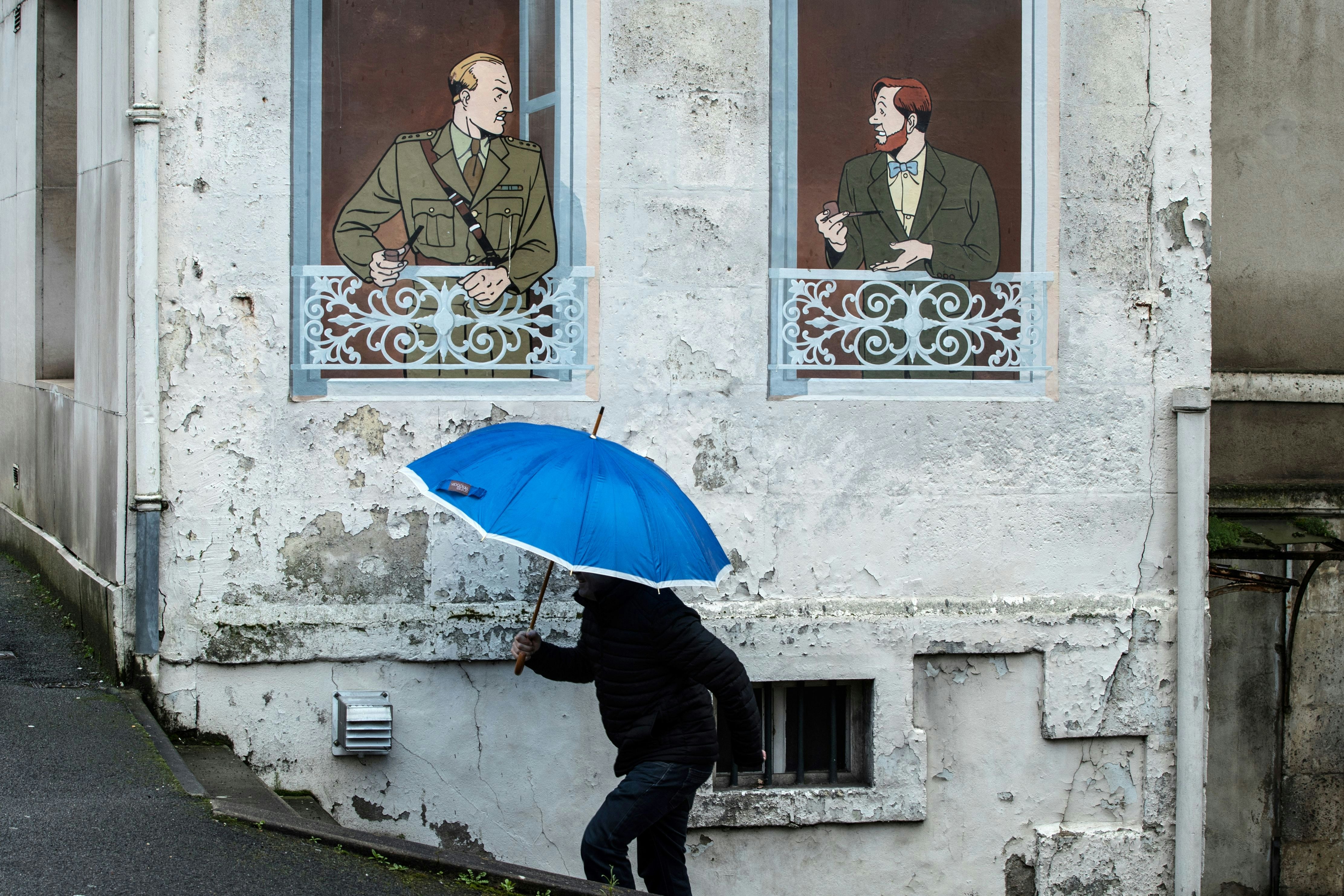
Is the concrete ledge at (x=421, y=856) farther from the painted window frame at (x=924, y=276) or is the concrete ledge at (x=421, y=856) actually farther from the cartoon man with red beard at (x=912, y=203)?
the cartoon man with red beard at (x=912, y=203)

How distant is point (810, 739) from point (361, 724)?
83.9 inches

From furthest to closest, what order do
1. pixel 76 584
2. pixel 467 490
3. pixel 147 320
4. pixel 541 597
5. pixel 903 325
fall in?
pixel 76 584 → pixel 903 325 → pixel 147 320 → pixel 541 597 → pixel 467 490

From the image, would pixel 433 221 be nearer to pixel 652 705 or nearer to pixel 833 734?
pixel 652 705

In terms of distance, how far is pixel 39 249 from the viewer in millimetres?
7594

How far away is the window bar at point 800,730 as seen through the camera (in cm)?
647

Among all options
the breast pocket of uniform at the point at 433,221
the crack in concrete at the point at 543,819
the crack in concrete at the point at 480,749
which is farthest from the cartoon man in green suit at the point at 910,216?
the crack in concrete at the point at 543,819

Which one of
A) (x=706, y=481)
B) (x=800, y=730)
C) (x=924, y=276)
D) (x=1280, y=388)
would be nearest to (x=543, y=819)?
(x=800, y=730)

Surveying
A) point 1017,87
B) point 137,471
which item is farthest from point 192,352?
point 1017,87

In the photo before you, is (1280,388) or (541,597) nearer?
(541,597)

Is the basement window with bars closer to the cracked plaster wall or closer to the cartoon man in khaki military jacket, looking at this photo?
the cracked plaster wall

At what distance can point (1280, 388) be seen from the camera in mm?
8188

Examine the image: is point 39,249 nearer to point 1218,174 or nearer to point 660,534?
point 660,534

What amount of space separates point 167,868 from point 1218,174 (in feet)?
22.9

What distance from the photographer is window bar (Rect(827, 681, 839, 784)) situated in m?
6.48
